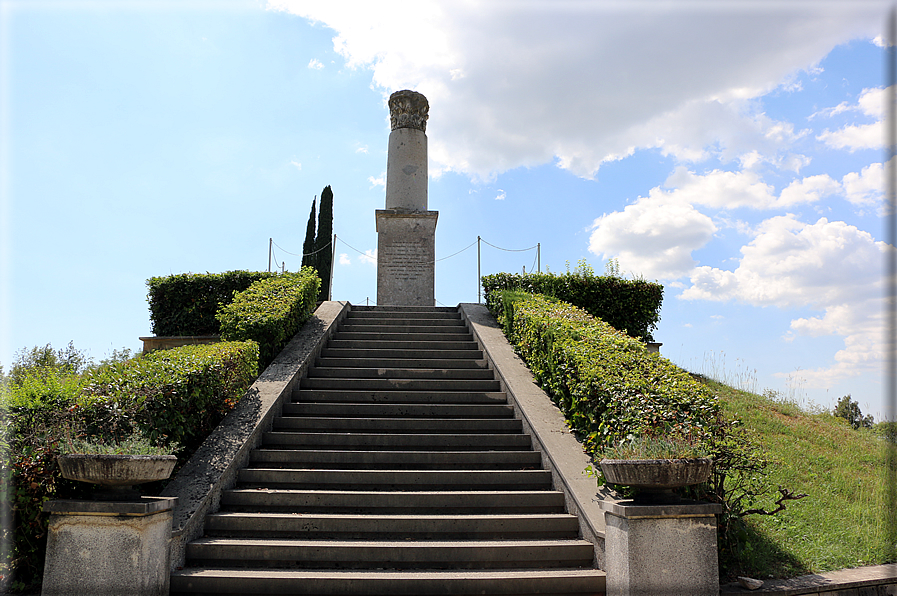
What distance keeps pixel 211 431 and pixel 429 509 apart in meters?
2.68

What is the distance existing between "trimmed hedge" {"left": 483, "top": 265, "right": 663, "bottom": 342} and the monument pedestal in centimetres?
256

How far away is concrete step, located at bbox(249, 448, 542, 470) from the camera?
20.0 ft

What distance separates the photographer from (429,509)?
545 cm

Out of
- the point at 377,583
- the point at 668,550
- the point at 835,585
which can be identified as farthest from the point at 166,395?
the point at 835,585

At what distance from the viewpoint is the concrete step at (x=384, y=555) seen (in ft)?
15.4

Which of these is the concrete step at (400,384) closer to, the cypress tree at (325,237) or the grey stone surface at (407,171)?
the grey stone surface at (407,171)

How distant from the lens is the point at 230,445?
230 inches

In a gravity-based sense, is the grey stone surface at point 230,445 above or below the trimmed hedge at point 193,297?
below

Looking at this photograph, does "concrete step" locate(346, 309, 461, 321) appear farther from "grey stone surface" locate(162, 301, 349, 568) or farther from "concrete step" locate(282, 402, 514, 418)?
"concrete step" locate(282, 402, 514, 418)

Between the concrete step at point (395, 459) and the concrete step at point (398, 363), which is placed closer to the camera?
the concrete step at point (395, 459)

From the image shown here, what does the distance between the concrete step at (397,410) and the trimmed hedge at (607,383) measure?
2.89 feet

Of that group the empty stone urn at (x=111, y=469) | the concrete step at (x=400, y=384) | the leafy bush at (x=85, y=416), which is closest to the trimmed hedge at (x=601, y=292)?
the concrete step at (x=400, y=384)

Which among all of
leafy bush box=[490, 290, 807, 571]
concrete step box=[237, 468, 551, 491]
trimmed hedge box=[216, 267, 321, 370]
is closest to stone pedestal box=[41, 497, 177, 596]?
concrete step box=[237, 468, 551, 491]

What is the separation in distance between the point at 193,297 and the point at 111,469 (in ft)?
27.3
